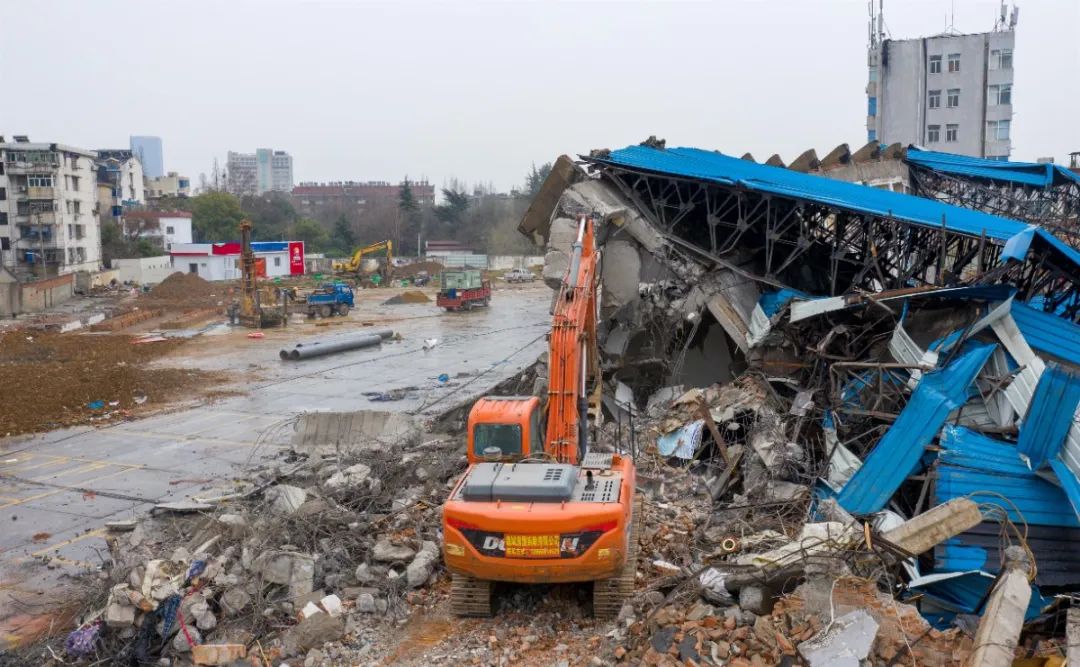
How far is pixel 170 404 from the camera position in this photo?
23266 mm

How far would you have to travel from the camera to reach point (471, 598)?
8.52m

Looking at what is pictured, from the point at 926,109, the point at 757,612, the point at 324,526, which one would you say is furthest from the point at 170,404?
the point at 926,109

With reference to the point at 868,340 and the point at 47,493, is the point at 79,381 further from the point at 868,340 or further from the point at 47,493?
the point at 868,340

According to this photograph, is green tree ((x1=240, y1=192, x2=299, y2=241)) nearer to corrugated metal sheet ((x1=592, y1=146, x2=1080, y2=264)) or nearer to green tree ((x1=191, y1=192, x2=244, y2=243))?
green tree ((x1=191, y1=192, x2=244, y2=243))

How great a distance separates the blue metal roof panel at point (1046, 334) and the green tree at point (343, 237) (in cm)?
7075

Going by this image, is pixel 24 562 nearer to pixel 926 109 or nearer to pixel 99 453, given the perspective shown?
pixel 99 453

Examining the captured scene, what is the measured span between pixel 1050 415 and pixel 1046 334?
2.94m

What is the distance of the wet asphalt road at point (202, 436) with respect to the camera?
1367 centimetres

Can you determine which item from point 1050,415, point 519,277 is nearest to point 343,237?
point 519,277

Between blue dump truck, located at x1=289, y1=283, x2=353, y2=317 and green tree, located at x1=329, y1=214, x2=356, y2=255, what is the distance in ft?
118

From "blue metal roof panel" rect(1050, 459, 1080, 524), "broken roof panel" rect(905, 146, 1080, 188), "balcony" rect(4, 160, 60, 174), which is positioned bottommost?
"blue metal roof panel" rect(1050, 459, 1080, 524)

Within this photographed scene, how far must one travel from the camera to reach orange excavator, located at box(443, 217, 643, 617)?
310 inches

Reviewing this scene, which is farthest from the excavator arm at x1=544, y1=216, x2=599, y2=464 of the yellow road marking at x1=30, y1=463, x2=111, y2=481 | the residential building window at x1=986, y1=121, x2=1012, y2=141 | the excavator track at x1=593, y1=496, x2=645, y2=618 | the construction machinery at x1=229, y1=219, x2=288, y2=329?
the residential building window at x1=986, y1=121, x2=1012, y2=141

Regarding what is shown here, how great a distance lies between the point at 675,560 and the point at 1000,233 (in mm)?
9061
